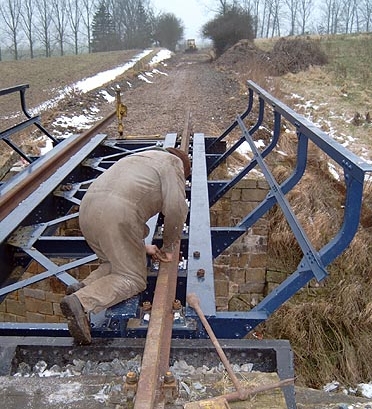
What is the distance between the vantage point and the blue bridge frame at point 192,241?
10.1 feet

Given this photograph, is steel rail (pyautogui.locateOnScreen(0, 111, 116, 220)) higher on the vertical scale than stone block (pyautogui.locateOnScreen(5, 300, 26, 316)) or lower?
higher

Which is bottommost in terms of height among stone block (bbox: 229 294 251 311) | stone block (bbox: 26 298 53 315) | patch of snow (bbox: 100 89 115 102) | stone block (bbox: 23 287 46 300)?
stone block (bbox: 229 294 251 311)

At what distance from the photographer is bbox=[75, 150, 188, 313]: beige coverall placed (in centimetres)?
332

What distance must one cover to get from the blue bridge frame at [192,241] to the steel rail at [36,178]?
21cm

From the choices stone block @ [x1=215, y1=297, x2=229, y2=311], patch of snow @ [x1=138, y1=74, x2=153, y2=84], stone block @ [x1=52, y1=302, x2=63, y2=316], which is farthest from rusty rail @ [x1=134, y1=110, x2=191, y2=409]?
patch of snow @ [x1=138, y1=74, x2=153, y2=84]

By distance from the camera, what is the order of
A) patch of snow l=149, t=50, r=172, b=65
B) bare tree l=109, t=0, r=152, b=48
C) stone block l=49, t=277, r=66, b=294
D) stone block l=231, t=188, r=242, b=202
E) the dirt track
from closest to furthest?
stone block l=49, t=277, r=66, b=294 → stone block l=231, t=188, r=242, b=202 → the dirt track → patch of snow l=149, t=50, r=172, b=65 → bare tree l=109, t=0, r=152, b=48

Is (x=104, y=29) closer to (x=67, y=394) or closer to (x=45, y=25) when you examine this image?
(x=45, y=25)

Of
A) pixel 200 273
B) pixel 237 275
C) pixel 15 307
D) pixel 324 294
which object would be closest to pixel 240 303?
pixel 237 275

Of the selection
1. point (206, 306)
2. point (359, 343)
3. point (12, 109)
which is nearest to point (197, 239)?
point (206, 306)

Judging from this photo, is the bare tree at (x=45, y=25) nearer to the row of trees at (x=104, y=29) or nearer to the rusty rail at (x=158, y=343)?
the row of trees at (x=104, y=29)

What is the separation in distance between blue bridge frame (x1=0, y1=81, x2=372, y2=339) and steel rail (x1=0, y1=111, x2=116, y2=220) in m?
0.21

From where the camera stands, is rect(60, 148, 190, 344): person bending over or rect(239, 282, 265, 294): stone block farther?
rect(239, 282, 265, 294): stone block

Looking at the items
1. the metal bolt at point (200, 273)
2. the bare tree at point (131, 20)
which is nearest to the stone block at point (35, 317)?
the metal bolt at point (200, 273)

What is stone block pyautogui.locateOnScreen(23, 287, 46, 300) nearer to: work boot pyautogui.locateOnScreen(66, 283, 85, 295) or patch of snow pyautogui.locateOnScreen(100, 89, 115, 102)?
work boot pyautogui.locateOnScreen(66, 283, 85, 295)
